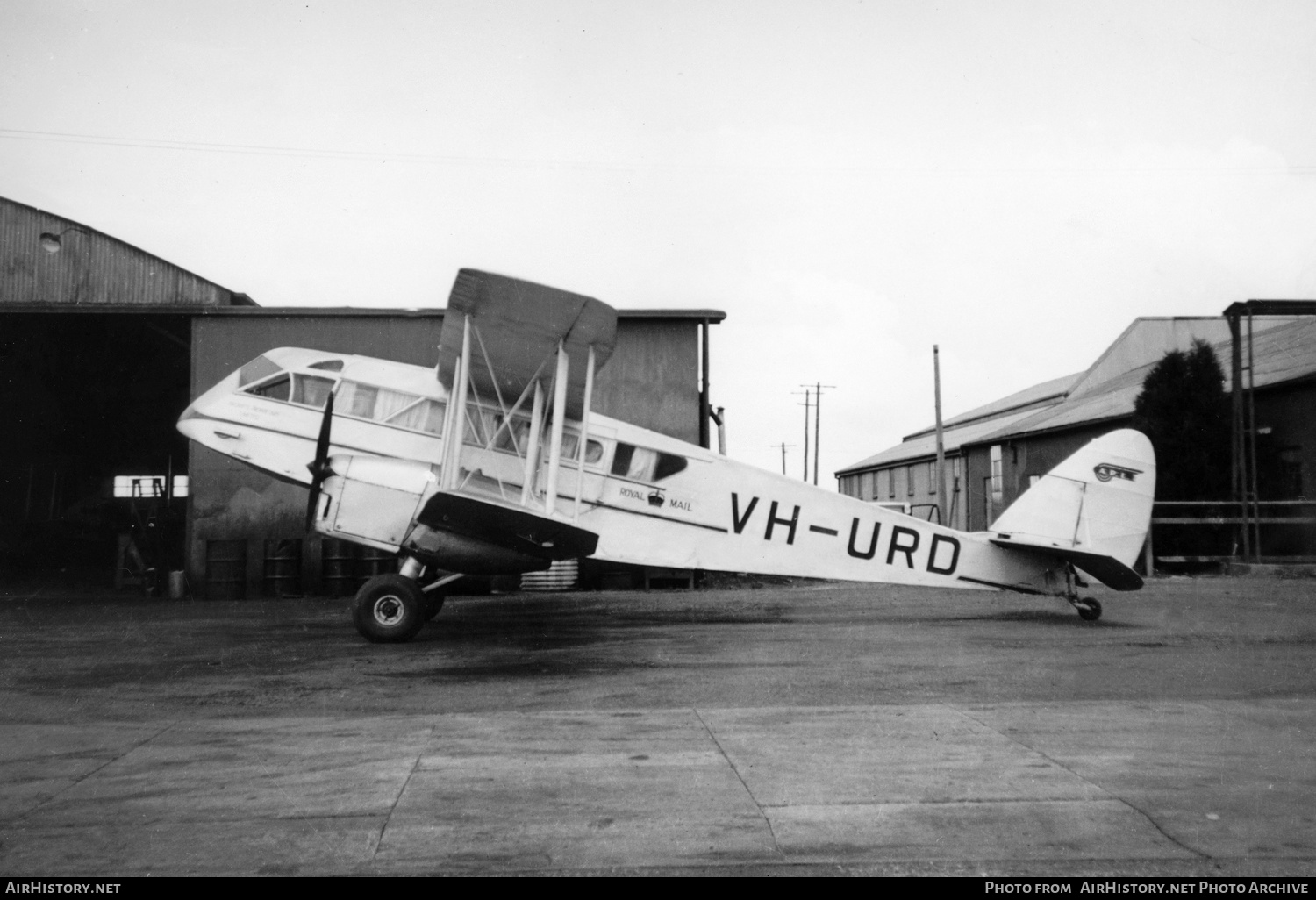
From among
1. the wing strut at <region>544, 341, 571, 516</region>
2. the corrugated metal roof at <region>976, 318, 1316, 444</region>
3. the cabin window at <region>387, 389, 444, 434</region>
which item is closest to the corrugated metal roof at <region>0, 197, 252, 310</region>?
the cabin window at <region>387, 389, 444, 434</region>

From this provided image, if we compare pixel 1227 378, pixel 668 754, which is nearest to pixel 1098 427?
pixel 1227 378

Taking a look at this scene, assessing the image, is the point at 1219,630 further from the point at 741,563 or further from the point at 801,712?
the point at 801,712

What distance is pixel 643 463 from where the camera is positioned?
11688mm

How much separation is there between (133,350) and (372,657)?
18570mm

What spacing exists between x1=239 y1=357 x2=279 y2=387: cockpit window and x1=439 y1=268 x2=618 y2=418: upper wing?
231cm

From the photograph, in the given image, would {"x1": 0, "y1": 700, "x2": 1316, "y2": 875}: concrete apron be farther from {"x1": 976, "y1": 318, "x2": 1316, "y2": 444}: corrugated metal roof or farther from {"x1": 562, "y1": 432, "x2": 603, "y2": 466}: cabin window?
{"x1": 976, "y1": 318, "x2": 1316, "y2": 444}: corrugated metal roof

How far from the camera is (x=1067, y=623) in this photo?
11398 millimetres

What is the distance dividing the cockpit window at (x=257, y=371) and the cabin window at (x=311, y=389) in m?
0.39

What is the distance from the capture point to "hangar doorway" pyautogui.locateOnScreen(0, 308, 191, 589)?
Answer: 21.1 m

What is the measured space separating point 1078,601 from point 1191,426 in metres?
13.1

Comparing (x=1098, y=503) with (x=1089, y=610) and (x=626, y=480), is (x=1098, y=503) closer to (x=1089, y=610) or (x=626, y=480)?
(x=1089, y=610)

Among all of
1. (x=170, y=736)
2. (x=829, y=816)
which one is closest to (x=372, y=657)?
(x=170, y=736)

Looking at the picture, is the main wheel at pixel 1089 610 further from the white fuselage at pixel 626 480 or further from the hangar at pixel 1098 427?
the hangar at pixel 1098 427

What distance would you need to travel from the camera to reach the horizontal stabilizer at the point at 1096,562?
1129cm
